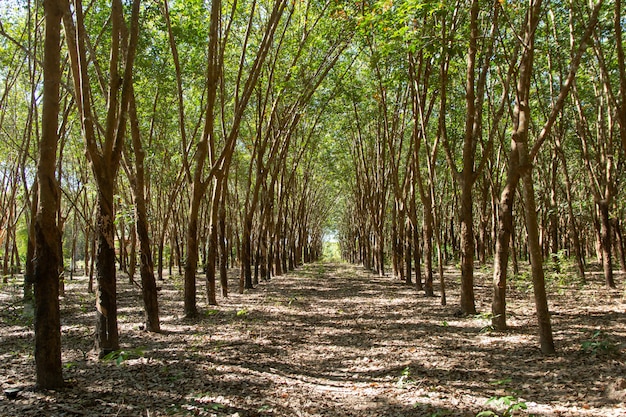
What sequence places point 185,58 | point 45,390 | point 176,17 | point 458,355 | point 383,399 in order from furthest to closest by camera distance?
point 185,58 → point 176,17 → point 458,355 → point 383,399 → point 45,390

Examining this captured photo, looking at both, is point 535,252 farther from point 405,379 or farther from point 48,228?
point 48,228

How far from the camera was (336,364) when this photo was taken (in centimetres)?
658

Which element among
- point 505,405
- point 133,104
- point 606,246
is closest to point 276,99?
point 133,104

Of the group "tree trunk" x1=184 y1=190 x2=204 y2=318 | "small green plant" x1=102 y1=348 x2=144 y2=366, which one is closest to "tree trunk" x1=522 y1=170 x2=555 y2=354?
"small green plant" x1=102 y1=348 x2=144 y2=366

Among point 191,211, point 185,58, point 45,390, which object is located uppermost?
point 185,58

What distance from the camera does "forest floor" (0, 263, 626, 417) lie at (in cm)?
466

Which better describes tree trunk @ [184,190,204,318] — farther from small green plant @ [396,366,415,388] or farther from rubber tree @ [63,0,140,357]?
small green plant @ [396,366,415,388]

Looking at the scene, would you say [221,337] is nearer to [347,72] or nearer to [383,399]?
[383,399]

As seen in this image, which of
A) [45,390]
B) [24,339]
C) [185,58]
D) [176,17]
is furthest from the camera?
[185,58]

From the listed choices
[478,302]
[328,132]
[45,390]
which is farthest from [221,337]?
[328,132]

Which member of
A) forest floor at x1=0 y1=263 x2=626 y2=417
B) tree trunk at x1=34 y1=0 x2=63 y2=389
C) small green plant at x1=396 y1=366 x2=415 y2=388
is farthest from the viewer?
small green plant at x1=396 y1=366 x2=415 y2=388

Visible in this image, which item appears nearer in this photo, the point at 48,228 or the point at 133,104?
the point at 48,228

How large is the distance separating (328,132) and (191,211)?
1478cm

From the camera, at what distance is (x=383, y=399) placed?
5070 mm
